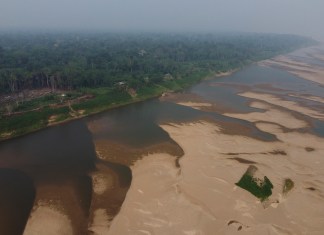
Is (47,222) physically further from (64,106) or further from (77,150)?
(64,106)

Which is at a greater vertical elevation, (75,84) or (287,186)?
(287,186)

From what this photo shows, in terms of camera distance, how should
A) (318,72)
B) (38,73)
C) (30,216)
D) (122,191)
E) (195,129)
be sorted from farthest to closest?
(318,72) → (38,73) → (195,129) → (122,191) → (30,216)

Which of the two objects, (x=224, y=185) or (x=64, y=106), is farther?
(x=64, y=106)

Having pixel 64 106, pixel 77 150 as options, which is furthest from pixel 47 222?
pixel 64 106

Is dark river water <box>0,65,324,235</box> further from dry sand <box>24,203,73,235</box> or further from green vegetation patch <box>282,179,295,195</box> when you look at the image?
green vegetation patch <box>282,179,295,195</box>

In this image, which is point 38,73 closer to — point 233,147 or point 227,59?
point 233,147

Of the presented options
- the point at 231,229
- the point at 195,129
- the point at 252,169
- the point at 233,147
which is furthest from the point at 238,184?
the point at 195,129

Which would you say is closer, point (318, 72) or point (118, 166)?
point (118, 166)

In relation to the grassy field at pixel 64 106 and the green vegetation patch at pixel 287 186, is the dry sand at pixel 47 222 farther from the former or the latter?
the grassy field at pixel 64 106
